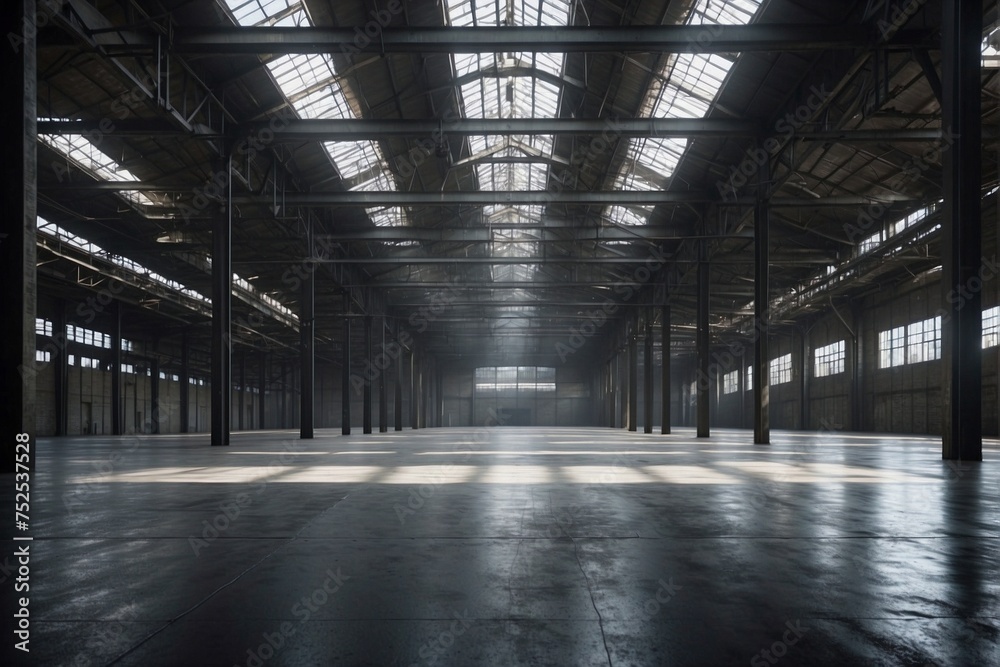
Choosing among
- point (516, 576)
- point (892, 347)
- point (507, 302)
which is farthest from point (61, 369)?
point (892, 347)

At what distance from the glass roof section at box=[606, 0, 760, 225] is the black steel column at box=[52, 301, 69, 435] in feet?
90.5

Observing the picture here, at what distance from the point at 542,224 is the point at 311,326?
9306mm

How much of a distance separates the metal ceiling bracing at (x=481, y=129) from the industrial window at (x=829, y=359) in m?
7.76

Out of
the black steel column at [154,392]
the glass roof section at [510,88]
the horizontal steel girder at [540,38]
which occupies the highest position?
the glass roof section at [510,88]

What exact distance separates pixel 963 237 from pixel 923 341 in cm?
2273

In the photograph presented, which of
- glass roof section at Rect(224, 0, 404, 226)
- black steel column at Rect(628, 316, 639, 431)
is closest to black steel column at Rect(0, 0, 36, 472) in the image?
glass roof section at Rect(224, 0, 404, 226)

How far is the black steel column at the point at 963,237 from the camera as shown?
39.0 feet

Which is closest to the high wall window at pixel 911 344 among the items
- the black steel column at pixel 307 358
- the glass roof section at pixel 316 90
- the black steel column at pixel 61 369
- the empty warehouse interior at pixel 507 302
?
the empty warehouse interior at pixel 507 302

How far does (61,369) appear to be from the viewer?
115ft

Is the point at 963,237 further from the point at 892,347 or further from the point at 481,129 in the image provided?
the point at 892,347

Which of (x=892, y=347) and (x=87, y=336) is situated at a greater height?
(x=87, y=336)

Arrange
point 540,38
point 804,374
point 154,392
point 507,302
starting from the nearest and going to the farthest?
point 540,38, point 507,302, point 804,374, point 154,392

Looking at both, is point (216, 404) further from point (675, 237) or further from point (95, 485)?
point (675, 237)

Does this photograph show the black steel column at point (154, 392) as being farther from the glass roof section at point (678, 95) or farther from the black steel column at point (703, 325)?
the black steel column at point (703, 325)
